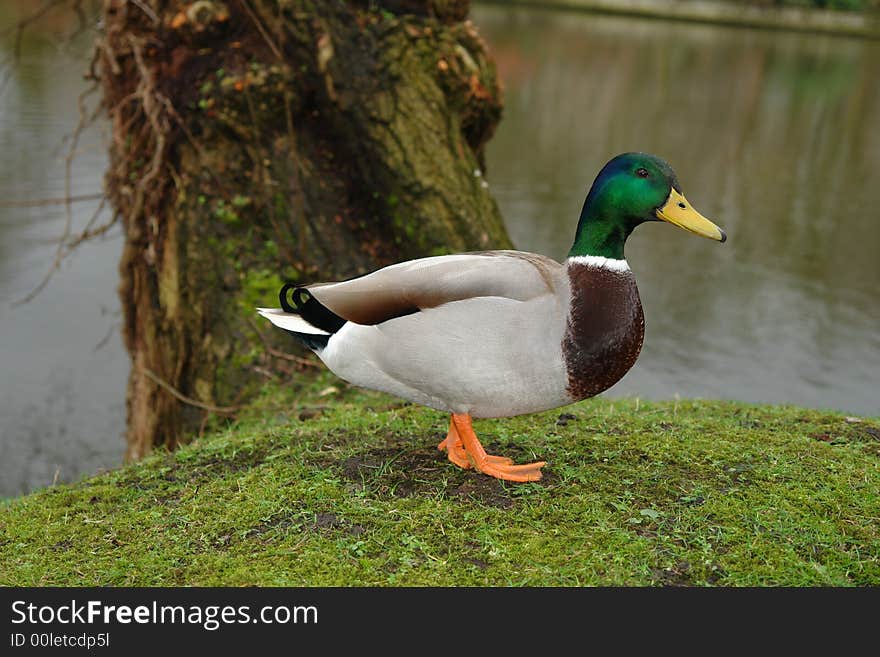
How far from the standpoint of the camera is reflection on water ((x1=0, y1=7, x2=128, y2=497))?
6.59 meters

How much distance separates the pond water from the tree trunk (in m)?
0.69

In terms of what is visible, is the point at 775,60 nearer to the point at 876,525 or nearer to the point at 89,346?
the point at 89,346

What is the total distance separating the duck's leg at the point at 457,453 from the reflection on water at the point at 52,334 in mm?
2124

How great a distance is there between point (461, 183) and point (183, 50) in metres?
1.84

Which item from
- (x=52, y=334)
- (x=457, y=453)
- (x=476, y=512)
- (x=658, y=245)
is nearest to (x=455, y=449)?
(x=457, y=453)

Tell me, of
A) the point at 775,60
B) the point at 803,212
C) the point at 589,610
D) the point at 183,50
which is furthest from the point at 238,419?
the point at 775,60

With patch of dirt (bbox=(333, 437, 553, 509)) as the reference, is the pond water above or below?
below

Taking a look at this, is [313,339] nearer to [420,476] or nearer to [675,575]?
[420,476]

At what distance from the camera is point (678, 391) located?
7.25 metres

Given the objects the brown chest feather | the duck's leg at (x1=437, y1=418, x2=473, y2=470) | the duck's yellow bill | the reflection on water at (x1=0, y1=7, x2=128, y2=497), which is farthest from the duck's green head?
the reflection on water at (x1=0, y1=7, x2=128, y2=497)

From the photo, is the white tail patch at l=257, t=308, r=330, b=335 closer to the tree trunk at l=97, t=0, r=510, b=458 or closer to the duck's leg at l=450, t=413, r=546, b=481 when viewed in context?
the duck's leg at l=450, t=413, r=546, b=481

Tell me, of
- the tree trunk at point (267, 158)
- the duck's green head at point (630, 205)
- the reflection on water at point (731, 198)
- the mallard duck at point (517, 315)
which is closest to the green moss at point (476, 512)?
the mallard duck at point (517, 315)

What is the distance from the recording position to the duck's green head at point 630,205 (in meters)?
3.12

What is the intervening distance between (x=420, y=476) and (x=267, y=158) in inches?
111
